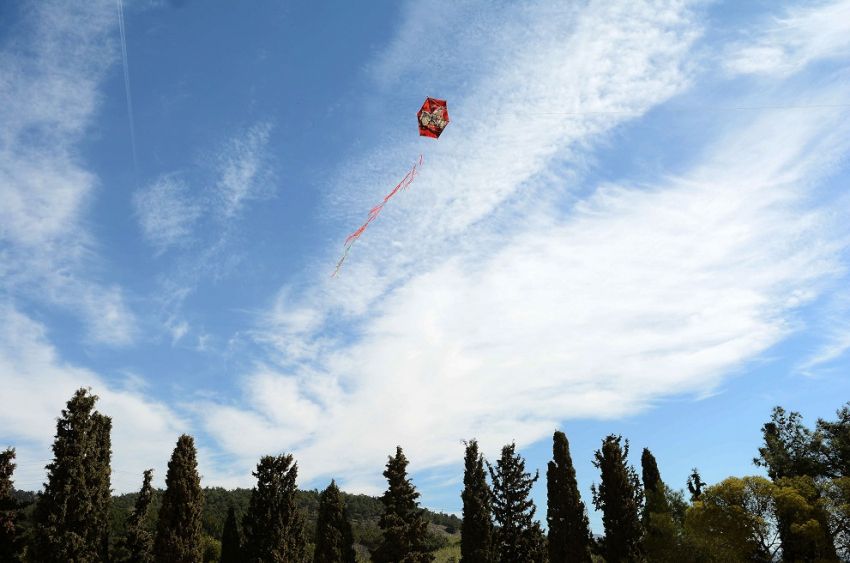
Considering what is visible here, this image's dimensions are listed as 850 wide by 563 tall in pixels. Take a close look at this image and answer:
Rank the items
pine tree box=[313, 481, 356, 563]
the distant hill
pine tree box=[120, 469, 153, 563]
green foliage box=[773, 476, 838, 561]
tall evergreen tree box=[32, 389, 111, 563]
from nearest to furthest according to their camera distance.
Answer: green foliage box=[773, 476, 838, 561] → tall evergreen tree box=[32, 389, 111, 563] → pine tree box=[313, 481, 356, 563] → pine tree box=[120, 469, 153, 563] → the distant hill

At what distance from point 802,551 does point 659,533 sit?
7.12 m

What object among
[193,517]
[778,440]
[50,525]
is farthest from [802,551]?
[50,525]

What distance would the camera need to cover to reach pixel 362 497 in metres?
173

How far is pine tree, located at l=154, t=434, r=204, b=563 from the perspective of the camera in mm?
33906

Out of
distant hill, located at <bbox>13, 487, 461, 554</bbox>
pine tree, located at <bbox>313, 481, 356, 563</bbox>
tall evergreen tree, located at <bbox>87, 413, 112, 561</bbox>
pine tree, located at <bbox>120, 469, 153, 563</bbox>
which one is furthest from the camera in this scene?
distant hill, located at <bbox>13, 487, 461, 554</bbox>

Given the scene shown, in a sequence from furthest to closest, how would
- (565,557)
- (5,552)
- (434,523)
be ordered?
(434,523), (565,557), (5,552)

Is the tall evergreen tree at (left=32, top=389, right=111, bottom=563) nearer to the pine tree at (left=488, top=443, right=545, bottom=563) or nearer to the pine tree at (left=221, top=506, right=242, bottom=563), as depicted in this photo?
the pine tree at (left=221, top=506, right=242, bottom=563)

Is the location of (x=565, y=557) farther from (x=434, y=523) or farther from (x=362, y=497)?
(x=362, y=497)

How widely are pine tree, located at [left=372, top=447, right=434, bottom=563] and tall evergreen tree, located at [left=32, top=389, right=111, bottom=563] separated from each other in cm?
1762

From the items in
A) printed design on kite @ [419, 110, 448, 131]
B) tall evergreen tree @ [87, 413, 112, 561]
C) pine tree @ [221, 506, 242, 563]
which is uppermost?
printed design on kite @ [419, 110, 448, 131]

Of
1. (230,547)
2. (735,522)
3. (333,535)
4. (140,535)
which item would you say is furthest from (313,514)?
(735,522)

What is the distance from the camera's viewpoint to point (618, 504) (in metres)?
39.3

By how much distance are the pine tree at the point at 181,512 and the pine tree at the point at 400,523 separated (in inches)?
460

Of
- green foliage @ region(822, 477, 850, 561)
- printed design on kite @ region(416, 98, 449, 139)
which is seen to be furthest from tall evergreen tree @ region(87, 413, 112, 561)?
green foliage @ region(822, 477, 850, 561)
